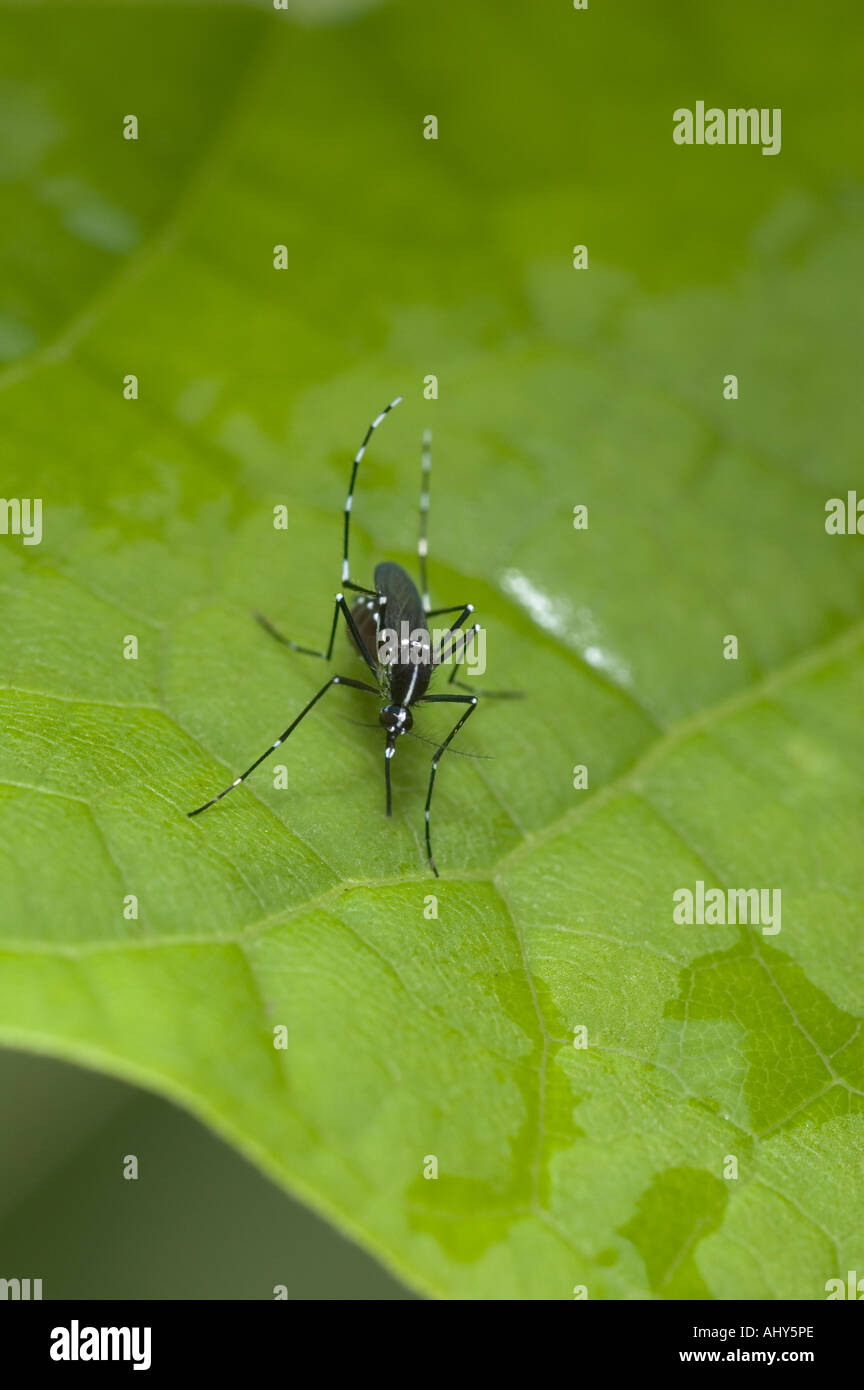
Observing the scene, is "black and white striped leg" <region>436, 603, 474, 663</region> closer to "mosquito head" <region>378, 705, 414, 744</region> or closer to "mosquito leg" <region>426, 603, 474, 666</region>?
"mosquito leg" <region>426, 603, 474, 666</region>

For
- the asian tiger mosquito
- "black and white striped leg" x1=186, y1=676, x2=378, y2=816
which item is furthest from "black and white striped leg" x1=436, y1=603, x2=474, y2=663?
"black and white striped leg" x1=186, y1=676, x2=378, y2=816

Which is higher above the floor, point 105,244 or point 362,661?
point 105,244

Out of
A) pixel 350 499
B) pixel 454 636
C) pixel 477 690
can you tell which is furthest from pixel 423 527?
pixel 477 690

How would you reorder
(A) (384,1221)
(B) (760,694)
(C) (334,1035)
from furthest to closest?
1. (B) (760,694)
2. (C) (334,1035)
3. (A) (384,1221)

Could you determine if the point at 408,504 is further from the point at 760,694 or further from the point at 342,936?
the point at 342,936

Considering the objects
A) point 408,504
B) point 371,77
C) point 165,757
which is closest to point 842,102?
point 371,77

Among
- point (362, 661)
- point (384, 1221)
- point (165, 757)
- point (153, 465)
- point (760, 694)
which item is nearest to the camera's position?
point (384, 1221)

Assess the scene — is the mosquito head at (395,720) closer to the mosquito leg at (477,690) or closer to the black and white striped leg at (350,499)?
the mosquito leg at (477,690)

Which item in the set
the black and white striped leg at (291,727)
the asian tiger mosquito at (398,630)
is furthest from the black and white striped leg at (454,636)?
the black and white striped leg at (291,727)
